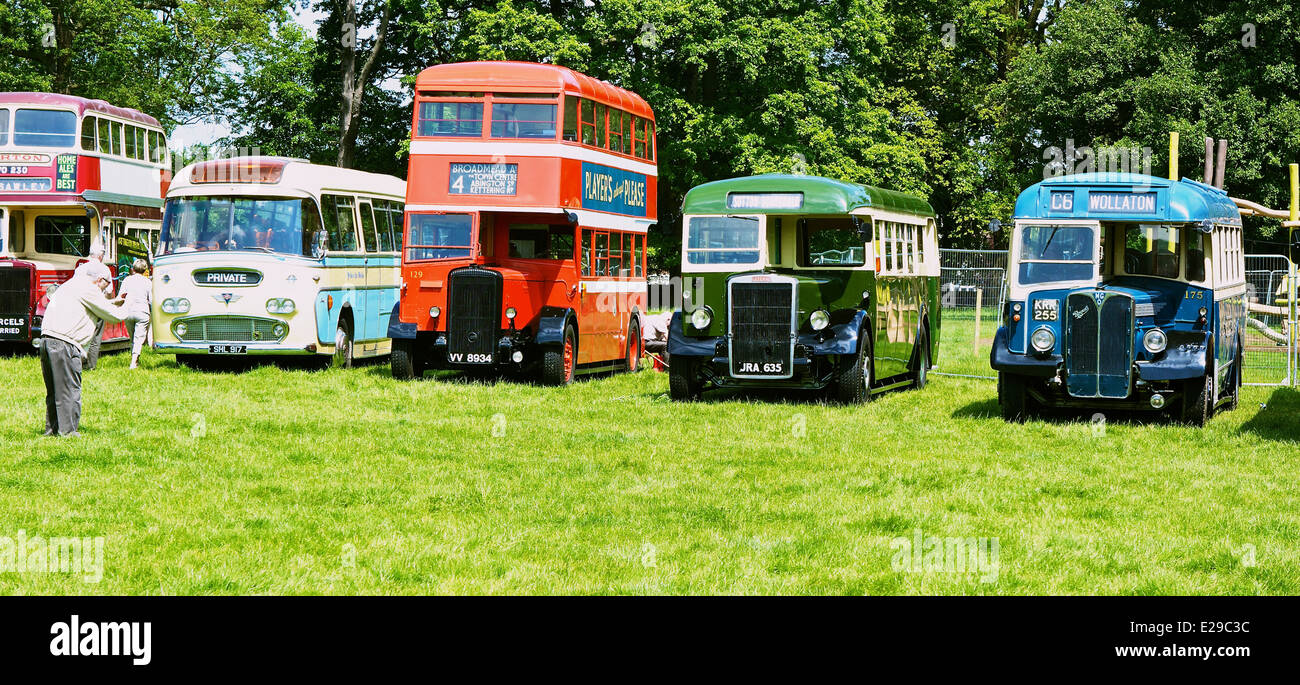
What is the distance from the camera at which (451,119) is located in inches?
839

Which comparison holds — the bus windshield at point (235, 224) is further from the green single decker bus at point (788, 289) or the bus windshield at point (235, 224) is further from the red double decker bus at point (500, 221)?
the green single decker bus at point (788, 289)

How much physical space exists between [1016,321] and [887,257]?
9.81ft

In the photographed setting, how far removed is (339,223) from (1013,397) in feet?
37.9

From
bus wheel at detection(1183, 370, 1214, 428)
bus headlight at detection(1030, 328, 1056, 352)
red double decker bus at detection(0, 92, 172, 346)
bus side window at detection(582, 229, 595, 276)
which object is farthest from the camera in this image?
red double decker bus at detection(0, 92, 172, 346)

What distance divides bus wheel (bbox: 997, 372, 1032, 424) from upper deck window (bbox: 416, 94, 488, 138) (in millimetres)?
8100

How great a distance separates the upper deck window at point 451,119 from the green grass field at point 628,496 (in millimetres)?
4454

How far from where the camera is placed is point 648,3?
38594 mm

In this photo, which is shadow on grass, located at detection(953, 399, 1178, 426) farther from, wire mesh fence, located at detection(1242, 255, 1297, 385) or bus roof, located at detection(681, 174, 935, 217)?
wire mesh fence, located at detection(1242, 255, 1297, 385)

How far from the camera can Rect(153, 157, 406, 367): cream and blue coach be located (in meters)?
22.4

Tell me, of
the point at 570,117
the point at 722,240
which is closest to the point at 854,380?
the point at 722,240

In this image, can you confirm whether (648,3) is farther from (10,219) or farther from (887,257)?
(887,257)

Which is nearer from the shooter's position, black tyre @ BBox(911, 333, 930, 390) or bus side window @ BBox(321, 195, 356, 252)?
black tyre @ BBox(911, 333, 930, 390)

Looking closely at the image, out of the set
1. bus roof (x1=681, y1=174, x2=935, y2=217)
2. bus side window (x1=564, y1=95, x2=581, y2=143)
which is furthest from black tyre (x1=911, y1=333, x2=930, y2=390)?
bus side window (x1=564, y1=95, x2=581, y2=143)

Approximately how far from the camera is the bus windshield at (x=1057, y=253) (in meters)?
17.1
